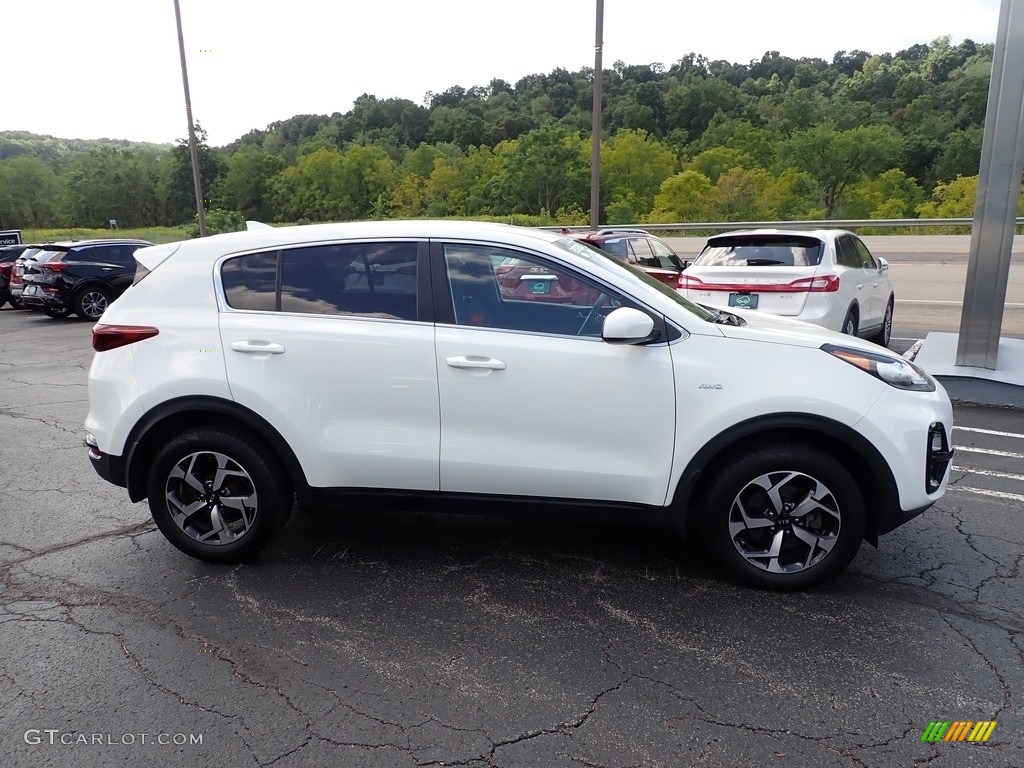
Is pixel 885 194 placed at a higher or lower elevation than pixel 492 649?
higher

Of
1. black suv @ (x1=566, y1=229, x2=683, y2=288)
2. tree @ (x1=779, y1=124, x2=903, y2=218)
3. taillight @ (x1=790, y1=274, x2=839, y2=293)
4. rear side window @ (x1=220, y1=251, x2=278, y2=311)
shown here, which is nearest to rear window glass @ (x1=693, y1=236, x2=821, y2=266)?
taillight @ (x1=790, y1=274, x2=839, y2=293)

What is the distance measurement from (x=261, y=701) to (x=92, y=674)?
78cm

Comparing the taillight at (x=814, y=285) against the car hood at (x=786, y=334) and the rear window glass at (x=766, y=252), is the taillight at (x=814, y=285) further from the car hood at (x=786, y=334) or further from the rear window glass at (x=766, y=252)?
the car hood at (x=786, y=334)

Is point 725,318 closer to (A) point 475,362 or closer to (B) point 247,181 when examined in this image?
(A) point 475,362

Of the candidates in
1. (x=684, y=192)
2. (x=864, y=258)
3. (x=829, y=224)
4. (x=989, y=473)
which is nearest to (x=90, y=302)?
(x=864, y=258)

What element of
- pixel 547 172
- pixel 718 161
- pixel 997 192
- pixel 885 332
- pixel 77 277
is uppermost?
pixel 718 161

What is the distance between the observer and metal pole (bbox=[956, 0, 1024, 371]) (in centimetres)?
707

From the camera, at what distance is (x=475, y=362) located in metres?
3.56

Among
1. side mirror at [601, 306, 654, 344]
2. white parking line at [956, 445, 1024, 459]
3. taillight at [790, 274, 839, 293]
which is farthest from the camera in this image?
taillight at [790, 274, 839, 293]

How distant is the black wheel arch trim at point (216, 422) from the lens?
3.77 metres

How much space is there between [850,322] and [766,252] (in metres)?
1.35

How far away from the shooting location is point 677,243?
26.3m

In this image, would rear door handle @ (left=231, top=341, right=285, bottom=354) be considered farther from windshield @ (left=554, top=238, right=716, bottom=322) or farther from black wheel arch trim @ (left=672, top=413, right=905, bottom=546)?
black wheel arch trim @ (left=672, top=413, right=905, bottom=546)

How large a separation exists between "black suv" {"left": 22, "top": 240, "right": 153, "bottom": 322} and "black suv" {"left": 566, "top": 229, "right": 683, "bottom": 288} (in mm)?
10442
